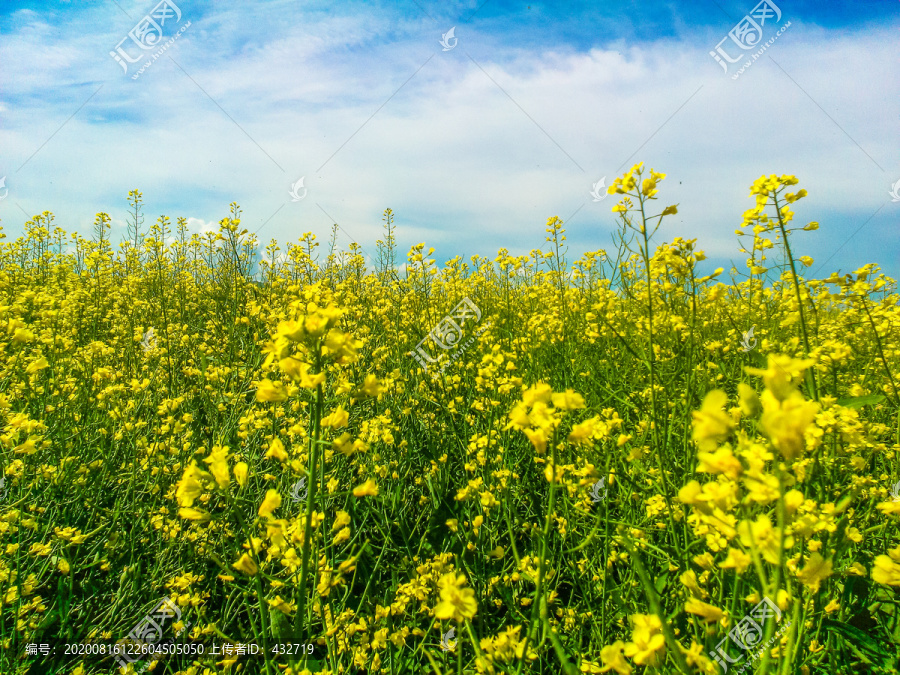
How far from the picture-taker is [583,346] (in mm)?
4121

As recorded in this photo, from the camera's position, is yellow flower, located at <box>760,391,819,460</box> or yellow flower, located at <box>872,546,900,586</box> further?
yellow flower, located at <box>872,546,900,586</box>

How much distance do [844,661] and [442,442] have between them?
199 cm

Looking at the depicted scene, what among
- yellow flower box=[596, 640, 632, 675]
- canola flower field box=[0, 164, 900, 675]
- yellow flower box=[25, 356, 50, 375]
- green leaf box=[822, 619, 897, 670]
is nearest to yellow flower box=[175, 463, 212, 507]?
canola flower field box=[0, 164, 900, 675]

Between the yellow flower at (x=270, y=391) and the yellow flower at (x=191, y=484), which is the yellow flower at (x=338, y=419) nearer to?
the yellow flower at (x=270, y=391)

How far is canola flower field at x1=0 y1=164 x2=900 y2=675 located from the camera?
0.92 m

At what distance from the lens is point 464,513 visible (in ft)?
7.25

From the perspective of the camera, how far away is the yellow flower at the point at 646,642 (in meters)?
0.79

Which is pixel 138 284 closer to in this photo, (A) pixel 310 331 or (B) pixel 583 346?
(B) pixel 583 346

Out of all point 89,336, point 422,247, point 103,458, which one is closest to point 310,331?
point 103,458

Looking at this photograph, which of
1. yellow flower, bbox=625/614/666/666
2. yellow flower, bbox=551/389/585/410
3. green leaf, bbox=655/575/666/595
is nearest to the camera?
yellow flower, bbox=625/614/666/666

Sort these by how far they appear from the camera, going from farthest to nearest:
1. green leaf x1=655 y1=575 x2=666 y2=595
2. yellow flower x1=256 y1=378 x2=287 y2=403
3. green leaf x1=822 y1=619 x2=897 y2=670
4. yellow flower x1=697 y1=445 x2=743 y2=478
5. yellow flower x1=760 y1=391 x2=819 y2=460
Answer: green leaf x1=655 y1=575 x2=666 y2=595 → green leaf x1=822 y1=619 x2=897 y2=670 → yellow flower x1=256 y1=378 x2=287 y2=403 → yellow flower x1=697 y1=445 x2=743 y2=478 → yellow flower x1=760 y1=391 x2=819 y2=460

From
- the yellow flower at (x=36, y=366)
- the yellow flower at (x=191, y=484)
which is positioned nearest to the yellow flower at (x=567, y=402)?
the yellow flower at (x=191, y=484)

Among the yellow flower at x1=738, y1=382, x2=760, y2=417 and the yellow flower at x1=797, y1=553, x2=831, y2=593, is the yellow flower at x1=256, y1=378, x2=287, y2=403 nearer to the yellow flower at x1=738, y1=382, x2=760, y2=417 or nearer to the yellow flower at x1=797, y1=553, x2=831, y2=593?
the yellow flower at x1=738, y1=382, x2=760, y2=417

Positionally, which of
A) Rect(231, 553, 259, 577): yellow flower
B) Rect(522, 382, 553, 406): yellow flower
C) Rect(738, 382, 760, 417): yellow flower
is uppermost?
Rect(522, 382, 553, 406): yellow flower
